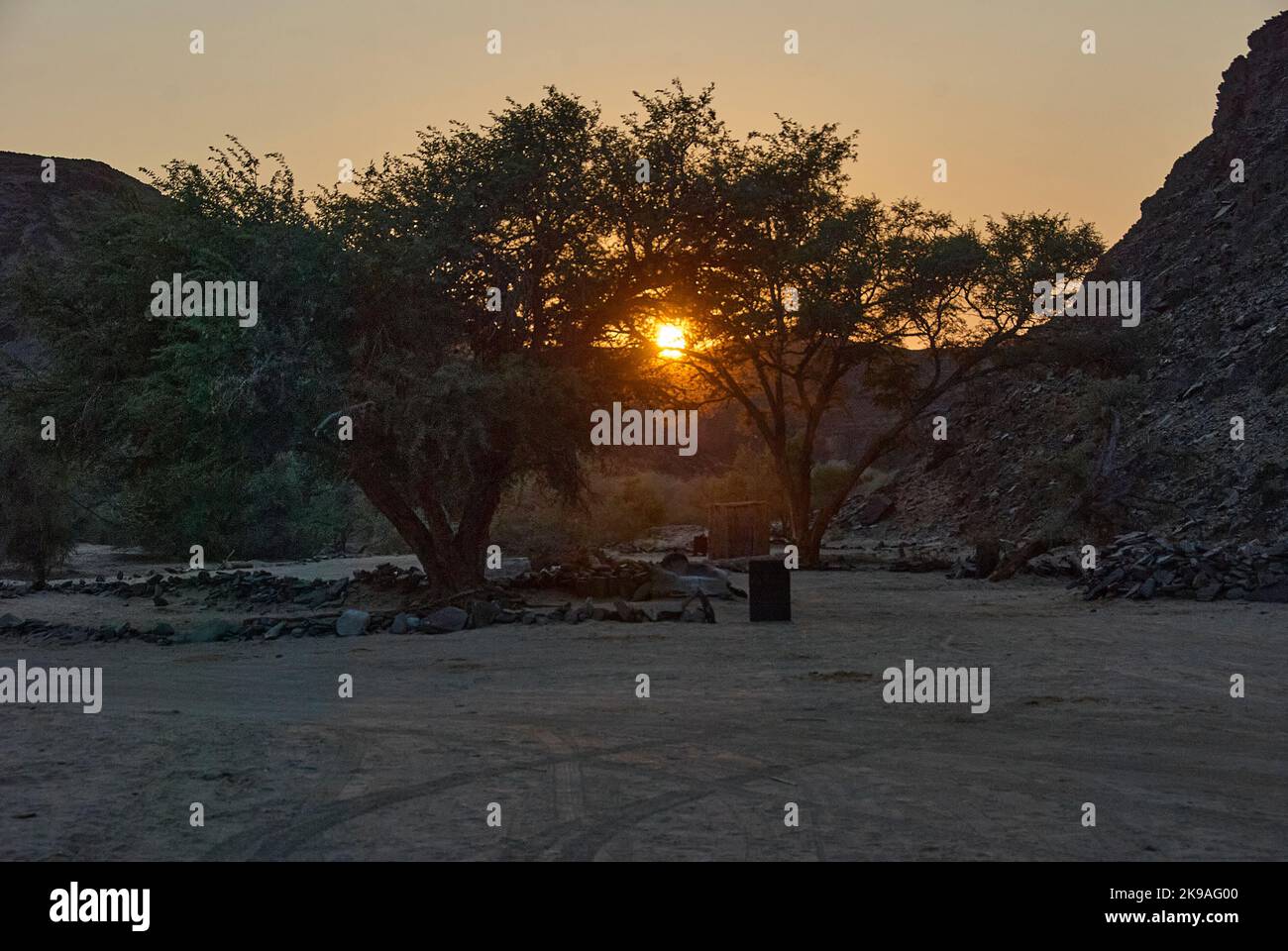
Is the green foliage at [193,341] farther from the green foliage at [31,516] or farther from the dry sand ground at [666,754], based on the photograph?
the green foliage at [31,516]

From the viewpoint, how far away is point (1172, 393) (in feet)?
152

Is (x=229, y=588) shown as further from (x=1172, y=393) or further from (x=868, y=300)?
(x=1172, y=393)

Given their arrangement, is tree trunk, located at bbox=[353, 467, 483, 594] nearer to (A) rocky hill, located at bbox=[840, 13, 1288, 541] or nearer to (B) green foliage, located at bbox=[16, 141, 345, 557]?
(B) green foliage, located at bbox=[16, 141, 345, 557]

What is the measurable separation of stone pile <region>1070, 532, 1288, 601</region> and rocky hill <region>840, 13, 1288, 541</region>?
5340 mm

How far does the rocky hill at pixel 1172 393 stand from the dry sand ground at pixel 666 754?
16.0 metres

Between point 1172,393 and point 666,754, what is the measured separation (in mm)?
42118

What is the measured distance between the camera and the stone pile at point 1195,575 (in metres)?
20.9

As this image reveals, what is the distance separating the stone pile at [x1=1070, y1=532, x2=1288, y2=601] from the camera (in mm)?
20938

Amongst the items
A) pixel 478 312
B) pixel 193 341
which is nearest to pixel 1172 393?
pixel 478 312

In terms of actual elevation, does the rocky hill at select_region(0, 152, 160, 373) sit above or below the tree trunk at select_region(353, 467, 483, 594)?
above

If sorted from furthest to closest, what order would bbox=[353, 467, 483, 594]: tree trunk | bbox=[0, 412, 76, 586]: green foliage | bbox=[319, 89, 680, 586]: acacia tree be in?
bbox=[0, 412, 76, 586]: green foliage < bbox=[353, 467, 483, 594]: tree trunk < bbox=[319, 89, 680, 586]: acacia tree

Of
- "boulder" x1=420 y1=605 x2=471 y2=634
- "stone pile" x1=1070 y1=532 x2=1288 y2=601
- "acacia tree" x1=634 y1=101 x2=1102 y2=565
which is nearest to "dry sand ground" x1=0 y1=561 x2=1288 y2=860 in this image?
"boulder" x1=420 y1=605 x2=471 y2=634

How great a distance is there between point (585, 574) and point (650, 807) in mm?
18413
